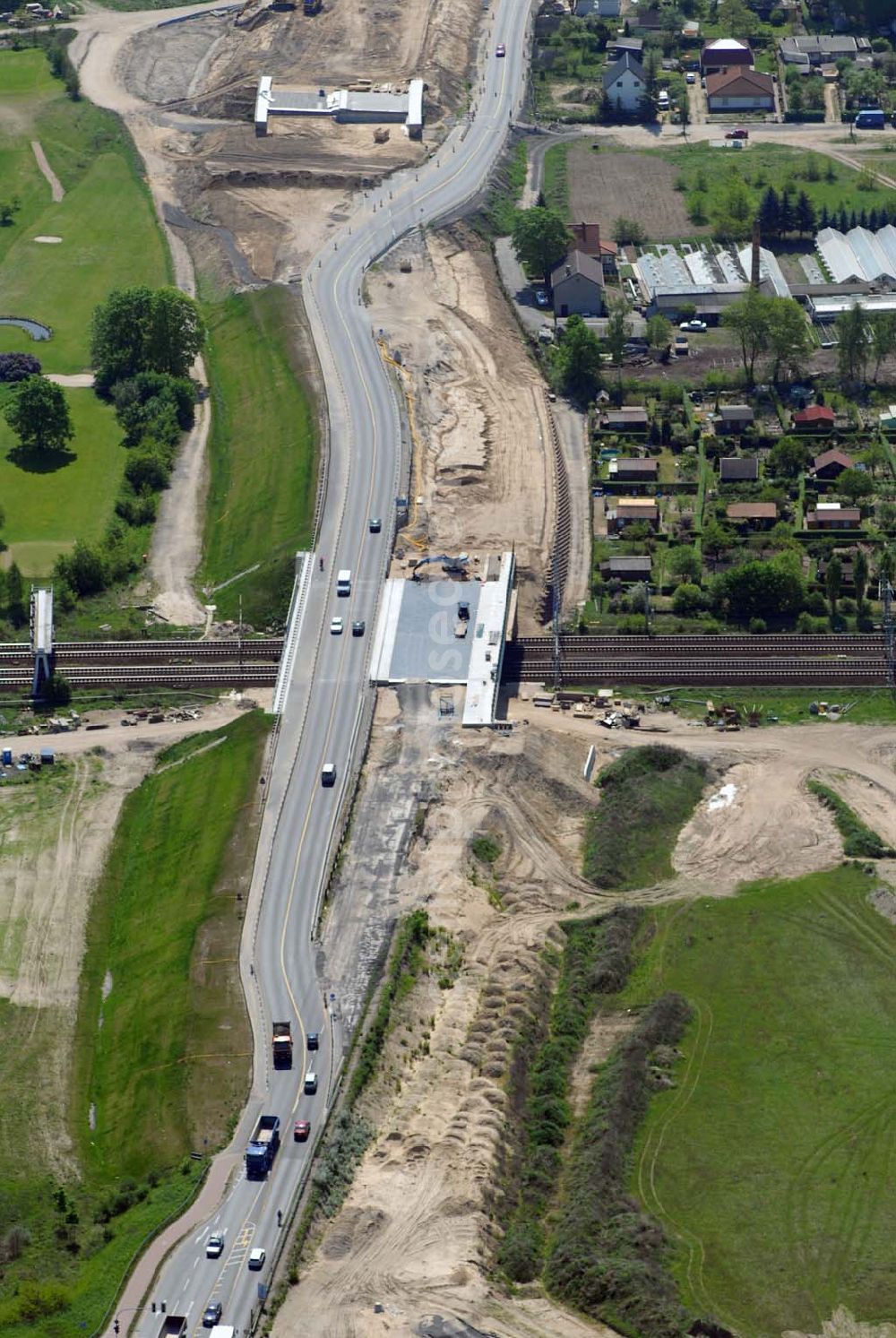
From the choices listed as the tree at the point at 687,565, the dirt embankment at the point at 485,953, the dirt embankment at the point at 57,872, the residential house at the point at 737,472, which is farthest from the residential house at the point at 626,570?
the dirt embankment at the point at 57,872

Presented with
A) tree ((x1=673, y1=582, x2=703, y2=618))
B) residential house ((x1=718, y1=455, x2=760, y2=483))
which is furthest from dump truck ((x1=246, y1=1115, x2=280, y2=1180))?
residential house ((x1=718, y1=455, x2=760, y2=483))

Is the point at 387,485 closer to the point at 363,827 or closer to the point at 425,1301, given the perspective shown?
the point at 363,827

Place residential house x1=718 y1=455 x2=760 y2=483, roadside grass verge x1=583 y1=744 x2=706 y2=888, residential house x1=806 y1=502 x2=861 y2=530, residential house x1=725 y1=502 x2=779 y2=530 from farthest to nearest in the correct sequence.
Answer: residential house x1=718 y1=455 x2=760 y2=483 < residential house x1=725 y1=502 x2=779 y2=530 < residential house x1=806 y1=502 x2=861 y2=530 < roadside grass verge x1=583 y1=744 x2=706 y2=888

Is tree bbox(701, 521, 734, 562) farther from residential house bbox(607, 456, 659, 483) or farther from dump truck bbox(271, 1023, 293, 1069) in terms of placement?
dump truck bbox(271, 1023, 293, 1069)

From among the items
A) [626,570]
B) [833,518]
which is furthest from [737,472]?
[626,570]

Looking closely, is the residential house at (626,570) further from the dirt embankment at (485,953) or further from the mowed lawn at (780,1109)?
the mowed lawn at (780,1109)
